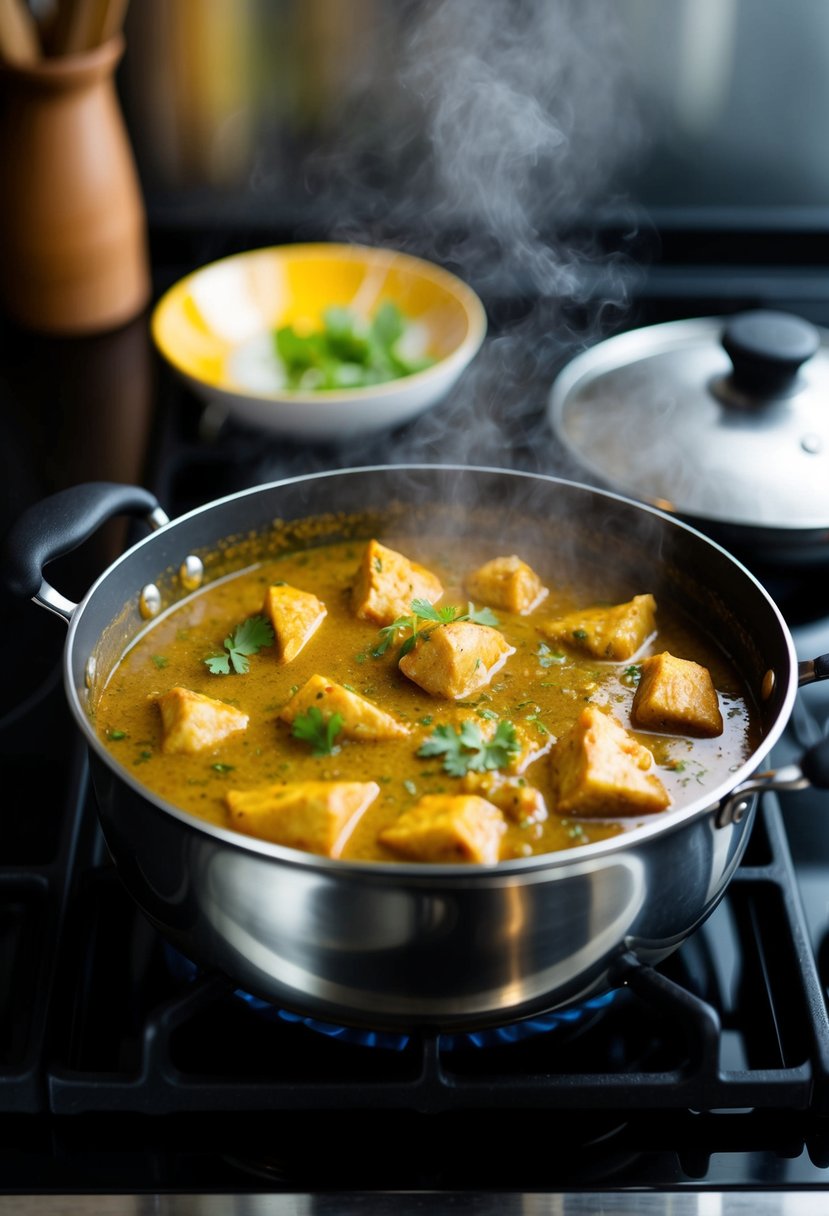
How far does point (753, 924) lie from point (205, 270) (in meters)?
1.69

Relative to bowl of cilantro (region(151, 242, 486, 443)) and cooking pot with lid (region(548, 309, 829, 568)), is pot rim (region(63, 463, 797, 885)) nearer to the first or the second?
cooking pot with lid (region(548, 309, 829, 568))

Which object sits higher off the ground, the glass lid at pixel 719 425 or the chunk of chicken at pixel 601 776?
the chunk of chicken at pixel 601 776

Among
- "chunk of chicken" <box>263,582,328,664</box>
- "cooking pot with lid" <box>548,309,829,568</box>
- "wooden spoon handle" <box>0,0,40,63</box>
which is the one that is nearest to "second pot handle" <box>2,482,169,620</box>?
"chunk of chicken" <box>263,582,328,664</box>

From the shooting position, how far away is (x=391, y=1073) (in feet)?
4.59

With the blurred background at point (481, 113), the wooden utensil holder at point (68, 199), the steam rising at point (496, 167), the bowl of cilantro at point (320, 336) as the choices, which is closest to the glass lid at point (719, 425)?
the steam rising at point (496, 167)

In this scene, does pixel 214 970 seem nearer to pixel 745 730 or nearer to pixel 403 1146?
pixel 403 1146

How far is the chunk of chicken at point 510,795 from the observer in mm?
1417

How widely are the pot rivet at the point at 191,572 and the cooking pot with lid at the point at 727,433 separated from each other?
2.13 feet

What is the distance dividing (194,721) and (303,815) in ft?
0.77

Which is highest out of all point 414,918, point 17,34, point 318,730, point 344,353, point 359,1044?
point 17,34

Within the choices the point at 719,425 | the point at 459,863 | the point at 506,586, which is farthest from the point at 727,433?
the point at 459,863

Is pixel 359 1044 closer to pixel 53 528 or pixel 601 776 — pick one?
pixel 601 776

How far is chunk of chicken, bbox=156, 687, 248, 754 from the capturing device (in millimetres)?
1512

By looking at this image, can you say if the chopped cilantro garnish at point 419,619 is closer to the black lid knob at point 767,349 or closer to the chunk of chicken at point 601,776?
the chunk of chicken at point 601,776
